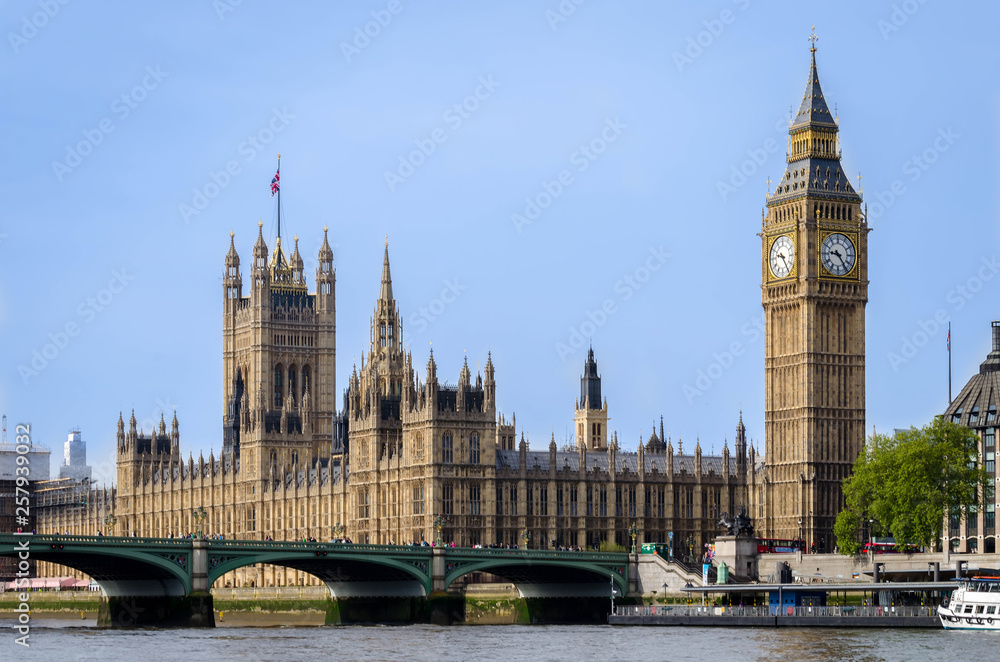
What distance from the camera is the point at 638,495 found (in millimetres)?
172375

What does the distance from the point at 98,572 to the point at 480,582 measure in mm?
32892

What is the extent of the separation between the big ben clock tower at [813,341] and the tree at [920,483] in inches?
689

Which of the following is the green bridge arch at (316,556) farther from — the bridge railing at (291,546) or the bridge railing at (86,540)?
the bridge railing at (86,540)

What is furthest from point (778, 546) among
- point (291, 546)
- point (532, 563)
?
point (291, 546)

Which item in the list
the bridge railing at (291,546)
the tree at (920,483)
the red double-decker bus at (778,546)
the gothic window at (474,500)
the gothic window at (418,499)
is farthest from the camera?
the gothic window at (418,499)

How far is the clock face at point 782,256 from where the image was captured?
16662cm

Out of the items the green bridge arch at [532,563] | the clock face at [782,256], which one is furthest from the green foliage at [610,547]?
the clock face at [782,256]

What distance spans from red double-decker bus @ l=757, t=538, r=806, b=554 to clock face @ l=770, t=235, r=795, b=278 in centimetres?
2281

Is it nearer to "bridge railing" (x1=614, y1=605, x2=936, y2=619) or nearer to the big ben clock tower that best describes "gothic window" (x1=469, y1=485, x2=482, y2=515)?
the big ben clock tower

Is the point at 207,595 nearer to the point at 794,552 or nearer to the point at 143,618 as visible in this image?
the point at 143,618

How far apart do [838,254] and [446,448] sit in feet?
104

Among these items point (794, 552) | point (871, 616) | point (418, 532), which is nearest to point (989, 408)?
point (794, 552)

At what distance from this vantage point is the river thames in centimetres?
10550

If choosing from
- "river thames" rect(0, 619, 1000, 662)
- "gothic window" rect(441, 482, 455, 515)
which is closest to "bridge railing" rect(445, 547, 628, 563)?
"river thames" rect(0, 619, 1000, 662)
